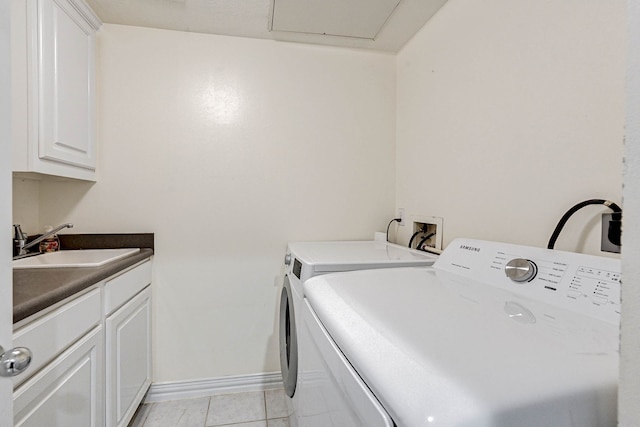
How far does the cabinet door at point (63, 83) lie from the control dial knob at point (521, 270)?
6.03ft

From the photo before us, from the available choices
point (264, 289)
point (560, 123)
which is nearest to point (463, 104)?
point (560, 123)

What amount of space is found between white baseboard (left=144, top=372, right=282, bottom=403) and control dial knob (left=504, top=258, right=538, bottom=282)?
5.29 feet

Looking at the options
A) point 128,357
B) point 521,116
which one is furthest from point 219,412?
point 521,116

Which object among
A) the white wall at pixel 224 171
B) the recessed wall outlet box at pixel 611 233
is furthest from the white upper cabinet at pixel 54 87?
the recessed wall outlet box at pixel 611 233

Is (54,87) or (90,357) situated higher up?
(54,87)

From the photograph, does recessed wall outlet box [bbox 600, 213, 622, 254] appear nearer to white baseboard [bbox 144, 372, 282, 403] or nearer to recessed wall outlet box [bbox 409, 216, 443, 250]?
→ recessed wall outlet box [bbox 409, 216, 443, 250]

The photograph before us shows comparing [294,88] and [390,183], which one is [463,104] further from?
[294,88]

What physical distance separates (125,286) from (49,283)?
1.53ft

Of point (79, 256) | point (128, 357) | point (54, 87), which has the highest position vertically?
point (54, 87)

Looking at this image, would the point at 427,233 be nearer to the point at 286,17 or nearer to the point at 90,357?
the point at 286,17

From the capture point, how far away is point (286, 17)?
1.73 metres

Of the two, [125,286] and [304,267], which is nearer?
[304,267]

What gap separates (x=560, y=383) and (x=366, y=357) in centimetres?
26

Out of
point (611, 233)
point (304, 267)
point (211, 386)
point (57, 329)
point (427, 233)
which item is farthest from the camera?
point (211, 386)
